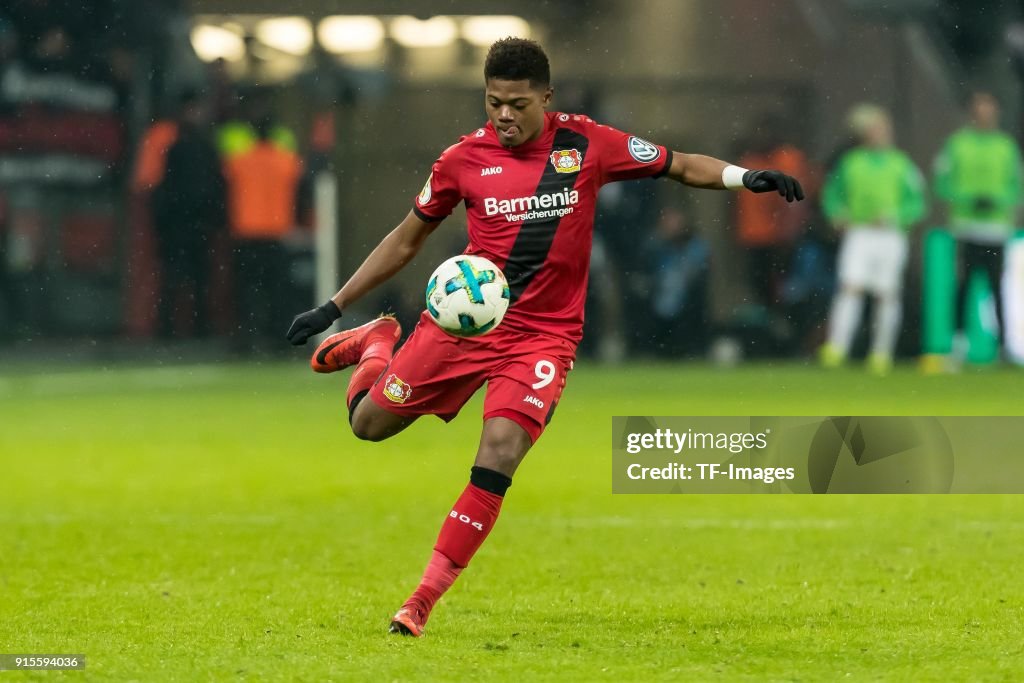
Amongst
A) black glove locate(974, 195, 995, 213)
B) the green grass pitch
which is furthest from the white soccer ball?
black glove locate(974, 195, 995, 213)

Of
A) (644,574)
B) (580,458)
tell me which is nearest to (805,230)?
(580,458)

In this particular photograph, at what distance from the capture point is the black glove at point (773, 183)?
19.7 feet

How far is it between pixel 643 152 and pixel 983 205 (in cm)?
1221

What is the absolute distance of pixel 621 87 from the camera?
19578mm

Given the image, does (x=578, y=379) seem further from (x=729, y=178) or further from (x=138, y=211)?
(x=729, y=178)

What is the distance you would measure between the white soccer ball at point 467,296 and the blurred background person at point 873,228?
1187 centimetres

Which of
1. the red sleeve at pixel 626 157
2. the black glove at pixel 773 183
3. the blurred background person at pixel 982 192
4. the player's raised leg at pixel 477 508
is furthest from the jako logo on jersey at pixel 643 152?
the blurred background person at pixel 982 192

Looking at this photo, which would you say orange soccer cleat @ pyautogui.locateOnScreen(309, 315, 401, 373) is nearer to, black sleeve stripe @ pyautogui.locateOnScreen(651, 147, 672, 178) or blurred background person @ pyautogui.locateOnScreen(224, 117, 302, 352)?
black sleeve stripe @ pyautogui.locateOnScreen(651, 147, 672, 178)

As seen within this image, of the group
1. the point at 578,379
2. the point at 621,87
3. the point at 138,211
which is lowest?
the point at 578,379

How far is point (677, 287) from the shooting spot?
60.5 ft

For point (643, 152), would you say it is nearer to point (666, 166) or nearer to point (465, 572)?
point (666, 166)

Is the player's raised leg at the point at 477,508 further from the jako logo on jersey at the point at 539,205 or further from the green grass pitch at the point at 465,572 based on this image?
the jako logo on jersey at the point at 539,205

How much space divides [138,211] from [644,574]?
13271 millimetres

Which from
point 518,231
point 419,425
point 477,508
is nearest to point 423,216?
point 518,231
